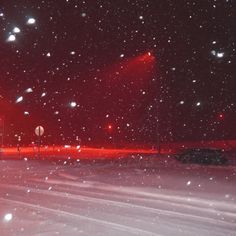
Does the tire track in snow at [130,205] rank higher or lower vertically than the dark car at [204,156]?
lower

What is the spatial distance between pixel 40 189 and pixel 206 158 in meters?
15.9

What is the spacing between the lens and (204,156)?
32.1 m

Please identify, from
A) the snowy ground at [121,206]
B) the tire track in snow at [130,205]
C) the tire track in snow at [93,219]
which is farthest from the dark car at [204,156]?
the tire track in snow at [93,219]

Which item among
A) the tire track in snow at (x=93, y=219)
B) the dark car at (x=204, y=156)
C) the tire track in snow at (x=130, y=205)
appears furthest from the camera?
the dark car at (x=204, y=156)

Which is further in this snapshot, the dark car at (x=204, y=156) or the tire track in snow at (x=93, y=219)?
the dark car at (x=204, y=156)

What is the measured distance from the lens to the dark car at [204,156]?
31.5 m

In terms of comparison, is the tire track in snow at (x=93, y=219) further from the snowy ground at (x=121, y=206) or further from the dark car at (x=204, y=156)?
the dark car at (x=204, y=156)

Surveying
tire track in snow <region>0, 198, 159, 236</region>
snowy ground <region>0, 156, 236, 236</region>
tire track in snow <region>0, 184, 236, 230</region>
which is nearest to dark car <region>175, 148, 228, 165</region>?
snowy ground <region>0, 156, 236, 236</region>

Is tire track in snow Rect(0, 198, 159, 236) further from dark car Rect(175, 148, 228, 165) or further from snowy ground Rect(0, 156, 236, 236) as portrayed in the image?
dark car Rect(175, 148, 228, 165)

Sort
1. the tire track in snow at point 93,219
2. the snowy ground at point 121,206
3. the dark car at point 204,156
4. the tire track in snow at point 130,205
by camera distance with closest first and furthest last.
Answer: the tire track in snow at point 93,219
the snowy ground at point 121,206
the tire track in snow at point 130,205
the dark car at point 204,156

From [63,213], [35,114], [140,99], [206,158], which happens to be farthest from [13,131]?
[63,213]

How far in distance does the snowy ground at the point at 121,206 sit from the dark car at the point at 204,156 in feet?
32.9

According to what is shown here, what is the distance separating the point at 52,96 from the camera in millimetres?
87812

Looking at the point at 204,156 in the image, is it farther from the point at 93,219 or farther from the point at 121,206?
the point at 93,219
